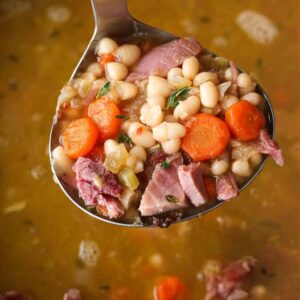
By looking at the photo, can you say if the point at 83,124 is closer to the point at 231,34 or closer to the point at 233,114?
the point at 233,114

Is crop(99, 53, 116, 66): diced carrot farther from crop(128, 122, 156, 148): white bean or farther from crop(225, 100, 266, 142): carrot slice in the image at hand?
crop(225, 100, 266, 142): carrot slice

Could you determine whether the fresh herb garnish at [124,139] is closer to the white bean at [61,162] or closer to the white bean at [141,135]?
the white bean at [141,135]

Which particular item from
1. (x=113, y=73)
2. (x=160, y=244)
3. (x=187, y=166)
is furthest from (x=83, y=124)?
(x=160, y=244)

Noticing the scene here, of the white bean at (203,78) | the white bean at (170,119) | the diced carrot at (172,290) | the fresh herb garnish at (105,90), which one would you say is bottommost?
the diced carrot at (172,290)

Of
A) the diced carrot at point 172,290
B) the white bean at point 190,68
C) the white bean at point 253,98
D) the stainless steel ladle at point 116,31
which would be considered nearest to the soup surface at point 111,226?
the diced carrot at point 172,290

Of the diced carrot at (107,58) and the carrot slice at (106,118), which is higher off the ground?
the diced carrot at (107,58)
